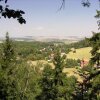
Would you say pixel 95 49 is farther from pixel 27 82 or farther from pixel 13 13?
pixel 27 82

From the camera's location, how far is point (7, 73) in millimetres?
38969

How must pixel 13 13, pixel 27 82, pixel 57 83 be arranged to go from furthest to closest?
1. pixel 57 83
2. pixel 27 82
3. pixel 13 13

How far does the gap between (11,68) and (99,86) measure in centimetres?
1888

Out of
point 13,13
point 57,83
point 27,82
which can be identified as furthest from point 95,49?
point 57,83

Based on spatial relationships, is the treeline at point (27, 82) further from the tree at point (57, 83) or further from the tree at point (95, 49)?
the tree at point (95, 49)

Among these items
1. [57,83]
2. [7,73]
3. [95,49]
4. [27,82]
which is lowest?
[57,83]

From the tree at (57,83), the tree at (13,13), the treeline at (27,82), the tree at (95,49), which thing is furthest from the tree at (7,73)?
the tree at (13,13)

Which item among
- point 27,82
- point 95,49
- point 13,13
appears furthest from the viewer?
point 27,82

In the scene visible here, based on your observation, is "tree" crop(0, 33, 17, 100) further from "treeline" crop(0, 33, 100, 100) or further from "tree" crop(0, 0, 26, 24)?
"tree" crop(0, 0, 26, 24)

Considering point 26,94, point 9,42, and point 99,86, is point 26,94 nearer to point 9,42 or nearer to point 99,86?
point 9,42

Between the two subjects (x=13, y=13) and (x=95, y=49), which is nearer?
(x=13, y=13)

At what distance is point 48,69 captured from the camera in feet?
149

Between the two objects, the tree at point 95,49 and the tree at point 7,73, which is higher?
the tree at point 95,49

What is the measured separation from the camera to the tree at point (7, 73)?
1485 inches
